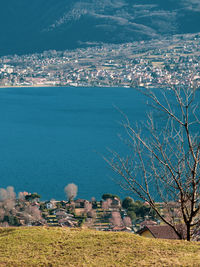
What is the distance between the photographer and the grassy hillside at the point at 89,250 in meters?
4.98

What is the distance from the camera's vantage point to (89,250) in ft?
17.5

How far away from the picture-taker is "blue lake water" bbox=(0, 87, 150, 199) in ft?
113

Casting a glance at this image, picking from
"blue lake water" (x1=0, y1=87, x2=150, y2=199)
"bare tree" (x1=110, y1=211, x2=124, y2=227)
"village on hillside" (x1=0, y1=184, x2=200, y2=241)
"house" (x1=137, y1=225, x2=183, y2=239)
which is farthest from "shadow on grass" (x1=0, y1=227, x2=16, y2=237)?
"bare tree" (x1=110, y1=211, x2=124, y2=227)

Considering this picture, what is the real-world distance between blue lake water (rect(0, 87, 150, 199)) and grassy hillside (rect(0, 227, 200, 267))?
12.1 meters

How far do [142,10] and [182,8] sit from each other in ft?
60.1

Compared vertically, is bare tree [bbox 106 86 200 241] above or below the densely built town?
below

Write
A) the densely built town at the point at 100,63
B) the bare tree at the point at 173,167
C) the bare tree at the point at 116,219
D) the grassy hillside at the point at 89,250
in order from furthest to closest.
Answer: the densely built town at the point at 100,63
the bare tree at the point at 116,219
the bare tree at the point at 173,167
the grassy hillside at the point at 89,250

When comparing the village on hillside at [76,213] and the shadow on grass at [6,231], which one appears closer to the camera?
the shadow on grass at [6,231]

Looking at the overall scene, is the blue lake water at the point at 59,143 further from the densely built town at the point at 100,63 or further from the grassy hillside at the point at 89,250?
the densely built town at the point at 100,63

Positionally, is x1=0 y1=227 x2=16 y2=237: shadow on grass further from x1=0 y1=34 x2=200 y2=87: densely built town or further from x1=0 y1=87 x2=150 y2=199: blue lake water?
x1=0 y1=34 x2=200 y2=87: densely built town

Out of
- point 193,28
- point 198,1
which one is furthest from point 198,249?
point 198,1

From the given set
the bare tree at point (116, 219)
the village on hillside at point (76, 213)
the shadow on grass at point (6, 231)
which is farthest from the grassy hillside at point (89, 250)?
the bare tree at point (116, 219)

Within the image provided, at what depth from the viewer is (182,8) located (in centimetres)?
19175

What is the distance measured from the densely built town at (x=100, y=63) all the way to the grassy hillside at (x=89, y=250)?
96983 millimetres
